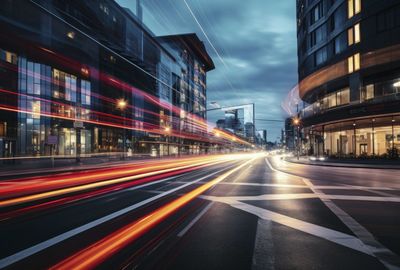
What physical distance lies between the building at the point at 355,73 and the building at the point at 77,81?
27.2m

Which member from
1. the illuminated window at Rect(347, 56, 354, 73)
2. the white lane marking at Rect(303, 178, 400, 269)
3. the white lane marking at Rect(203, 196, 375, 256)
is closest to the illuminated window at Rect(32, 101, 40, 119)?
the illuminated window at Rect(347, 56, 354, 73)

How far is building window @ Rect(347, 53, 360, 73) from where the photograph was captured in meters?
40.1

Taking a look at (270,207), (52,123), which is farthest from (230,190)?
(52,123)

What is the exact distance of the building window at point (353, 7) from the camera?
40062mm

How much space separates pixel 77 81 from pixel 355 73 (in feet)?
Result: 137

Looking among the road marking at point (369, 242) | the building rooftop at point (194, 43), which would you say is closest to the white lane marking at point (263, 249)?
the road marking at point (369, 242)

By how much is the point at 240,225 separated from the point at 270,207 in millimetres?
2424

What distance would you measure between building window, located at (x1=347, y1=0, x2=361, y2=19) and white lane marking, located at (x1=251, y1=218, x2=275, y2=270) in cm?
4051

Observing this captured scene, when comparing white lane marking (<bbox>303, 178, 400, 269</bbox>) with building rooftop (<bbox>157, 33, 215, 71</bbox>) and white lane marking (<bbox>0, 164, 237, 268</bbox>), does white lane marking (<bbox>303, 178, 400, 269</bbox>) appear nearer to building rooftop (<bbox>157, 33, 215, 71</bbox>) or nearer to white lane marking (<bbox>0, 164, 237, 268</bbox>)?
white lane marking (<bbox>0, 164, 237, 268</bbox>)

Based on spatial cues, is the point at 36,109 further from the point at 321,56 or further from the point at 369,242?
the point at 369,242

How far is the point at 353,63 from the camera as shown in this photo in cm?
4091

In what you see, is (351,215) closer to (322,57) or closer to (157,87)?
(322,57)

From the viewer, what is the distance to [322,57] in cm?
4866

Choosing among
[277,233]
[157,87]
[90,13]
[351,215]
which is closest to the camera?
[277,233]
